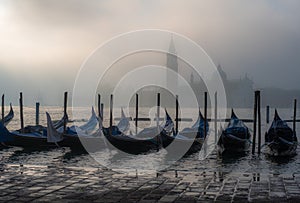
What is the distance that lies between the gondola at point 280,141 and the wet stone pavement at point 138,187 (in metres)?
11.8

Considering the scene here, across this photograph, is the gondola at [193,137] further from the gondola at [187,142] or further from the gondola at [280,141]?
the gondola at [280,141]

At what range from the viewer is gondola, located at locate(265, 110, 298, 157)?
23.1m

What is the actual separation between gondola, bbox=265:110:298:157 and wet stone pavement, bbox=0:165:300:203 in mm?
11849

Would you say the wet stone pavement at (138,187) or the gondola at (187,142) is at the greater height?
the wet stone pavement at (138,187)

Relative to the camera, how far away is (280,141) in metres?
23.4

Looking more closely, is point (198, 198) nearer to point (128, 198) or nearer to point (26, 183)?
point (128, 198)

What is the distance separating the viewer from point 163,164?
19.7m

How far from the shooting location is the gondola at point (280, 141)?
2308cm

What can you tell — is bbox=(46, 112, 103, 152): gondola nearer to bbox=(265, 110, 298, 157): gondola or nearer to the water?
the water

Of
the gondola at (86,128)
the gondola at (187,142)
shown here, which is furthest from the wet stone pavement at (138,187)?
the gondola at (86,128)

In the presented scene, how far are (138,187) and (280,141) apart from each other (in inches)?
619

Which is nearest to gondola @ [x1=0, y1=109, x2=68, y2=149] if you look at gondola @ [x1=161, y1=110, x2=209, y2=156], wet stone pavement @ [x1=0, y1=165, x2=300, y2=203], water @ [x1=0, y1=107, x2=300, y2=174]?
water @ [x1=0, y1=107, x2=300, y2=174]

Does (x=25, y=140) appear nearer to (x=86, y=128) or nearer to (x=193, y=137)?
(x=86, y=128)

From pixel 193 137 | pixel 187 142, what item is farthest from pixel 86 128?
pixel 187 142
